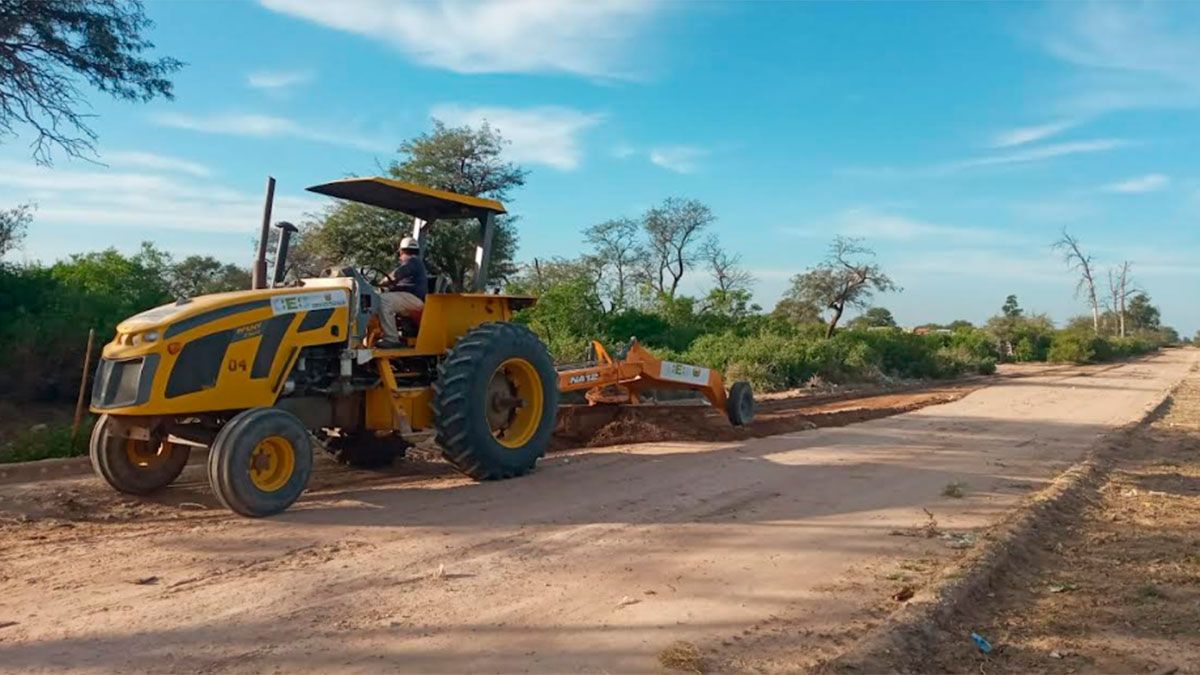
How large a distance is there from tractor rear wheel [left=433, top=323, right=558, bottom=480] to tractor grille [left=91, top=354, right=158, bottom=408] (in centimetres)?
223

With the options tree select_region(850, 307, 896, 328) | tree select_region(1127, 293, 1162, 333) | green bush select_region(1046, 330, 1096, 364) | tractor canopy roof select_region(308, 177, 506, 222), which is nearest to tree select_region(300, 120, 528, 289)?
tractor canopy roof select_region(308, 177, 506, 222)

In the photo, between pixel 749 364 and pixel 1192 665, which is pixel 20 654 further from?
pixel 749 364

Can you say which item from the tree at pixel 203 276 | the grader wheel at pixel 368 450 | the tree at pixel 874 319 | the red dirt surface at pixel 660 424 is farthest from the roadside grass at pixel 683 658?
the tree at pixel 874 319

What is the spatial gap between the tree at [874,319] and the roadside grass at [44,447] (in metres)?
29.4

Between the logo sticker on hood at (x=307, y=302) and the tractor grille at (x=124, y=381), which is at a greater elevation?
the logo sticker on hood at (x=307, y=302)

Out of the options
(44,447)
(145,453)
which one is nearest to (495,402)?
(145,453)

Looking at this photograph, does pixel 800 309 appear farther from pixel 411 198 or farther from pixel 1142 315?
pixel 1142 315

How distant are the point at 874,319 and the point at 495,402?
1674 inches

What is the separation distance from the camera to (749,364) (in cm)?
2273

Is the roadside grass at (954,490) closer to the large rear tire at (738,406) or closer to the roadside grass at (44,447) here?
the large rear tire at (738,406)

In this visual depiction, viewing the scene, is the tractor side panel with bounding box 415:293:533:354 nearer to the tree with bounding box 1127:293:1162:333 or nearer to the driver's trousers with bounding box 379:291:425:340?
the driver's trousers with bounding box 379:291:425:340

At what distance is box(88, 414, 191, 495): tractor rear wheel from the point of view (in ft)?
22.7

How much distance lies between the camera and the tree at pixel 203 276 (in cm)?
2014

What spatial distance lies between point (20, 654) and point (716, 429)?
903 centimetres
